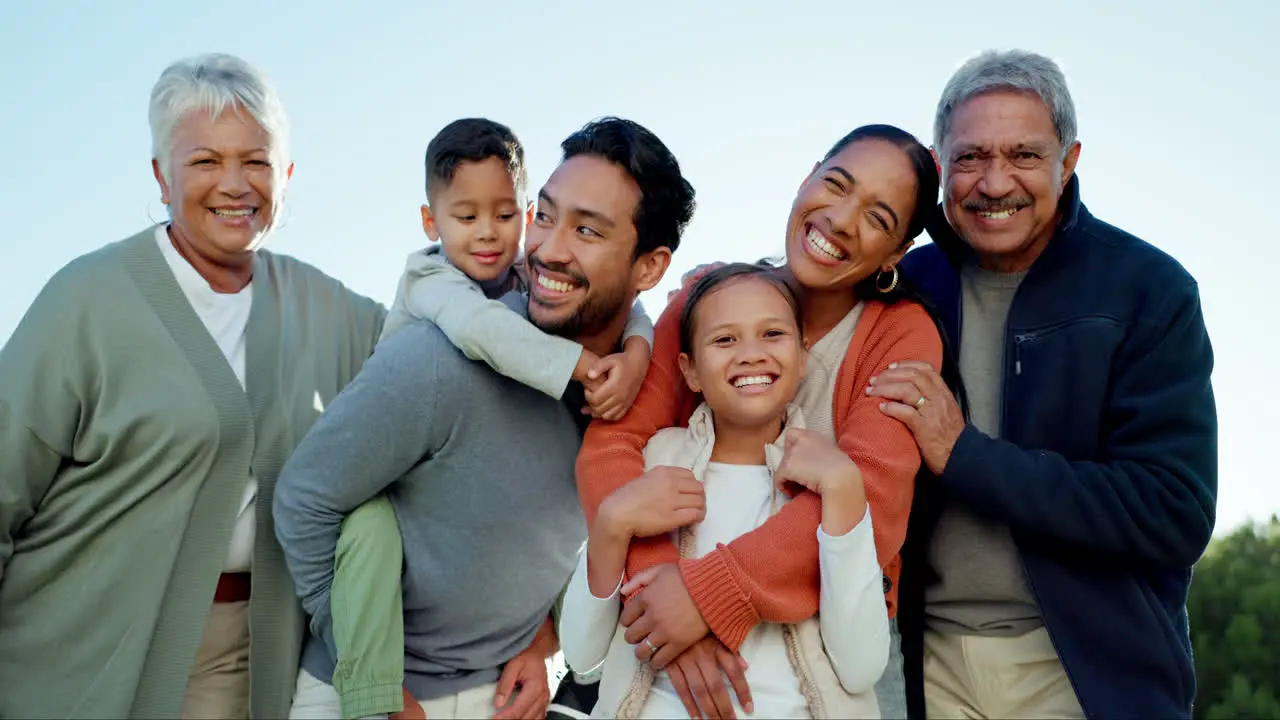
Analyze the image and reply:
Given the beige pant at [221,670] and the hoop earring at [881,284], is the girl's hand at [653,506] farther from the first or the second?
the beige pant at [221,670]

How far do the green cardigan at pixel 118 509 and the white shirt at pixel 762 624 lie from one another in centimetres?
108

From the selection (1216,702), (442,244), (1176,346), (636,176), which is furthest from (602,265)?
(1216,702)

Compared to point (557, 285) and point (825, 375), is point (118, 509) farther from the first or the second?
point (825, 375)

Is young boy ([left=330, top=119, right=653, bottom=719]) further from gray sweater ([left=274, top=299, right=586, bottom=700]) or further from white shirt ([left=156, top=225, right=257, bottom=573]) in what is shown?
white shirt ([left=156, top=225, right=257, bottom=573])

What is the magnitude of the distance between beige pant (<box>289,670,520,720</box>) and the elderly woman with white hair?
61 millimetres

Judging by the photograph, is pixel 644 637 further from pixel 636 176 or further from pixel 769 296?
pixel 636 176

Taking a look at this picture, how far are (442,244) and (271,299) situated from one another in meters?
0.61

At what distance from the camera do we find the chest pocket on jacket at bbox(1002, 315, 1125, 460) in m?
3.04

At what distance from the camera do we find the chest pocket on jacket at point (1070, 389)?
3043 mm

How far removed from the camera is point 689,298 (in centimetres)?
308

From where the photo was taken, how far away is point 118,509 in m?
3.19

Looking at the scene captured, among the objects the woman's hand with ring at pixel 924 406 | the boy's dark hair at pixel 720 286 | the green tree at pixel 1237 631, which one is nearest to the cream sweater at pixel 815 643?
the woman's hand with ring at pixel 924 406

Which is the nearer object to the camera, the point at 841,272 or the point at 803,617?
the point at 803,617

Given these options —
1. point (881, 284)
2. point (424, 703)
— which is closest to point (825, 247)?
point (881, 284)
